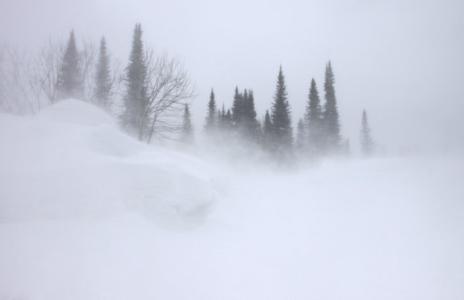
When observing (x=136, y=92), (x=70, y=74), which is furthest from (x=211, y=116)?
(x=70, y=74)

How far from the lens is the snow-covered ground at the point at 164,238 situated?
2.81m

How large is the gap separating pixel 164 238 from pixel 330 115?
23.9 meters

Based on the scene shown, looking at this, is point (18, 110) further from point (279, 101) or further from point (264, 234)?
point (279, 101)

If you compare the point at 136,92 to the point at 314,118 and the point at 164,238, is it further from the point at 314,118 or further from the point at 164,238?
the point at 314,118

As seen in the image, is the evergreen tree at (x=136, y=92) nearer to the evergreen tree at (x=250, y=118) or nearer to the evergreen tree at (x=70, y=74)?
the evergreen tree at (x=70, y=74)

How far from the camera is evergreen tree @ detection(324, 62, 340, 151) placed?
23653 millimetres

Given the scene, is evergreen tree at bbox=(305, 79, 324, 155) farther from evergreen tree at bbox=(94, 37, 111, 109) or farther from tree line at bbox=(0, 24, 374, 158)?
evergreen tree at bbox=(94, 37, 111, 109)

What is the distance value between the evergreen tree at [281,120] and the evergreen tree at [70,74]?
1601 cm

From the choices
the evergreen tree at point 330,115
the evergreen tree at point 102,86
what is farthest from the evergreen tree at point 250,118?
the evergreen tree at point 102,86

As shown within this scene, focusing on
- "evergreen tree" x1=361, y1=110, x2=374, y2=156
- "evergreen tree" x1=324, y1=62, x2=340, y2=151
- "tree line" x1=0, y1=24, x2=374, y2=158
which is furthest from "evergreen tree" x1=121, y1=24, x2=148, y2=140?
"evergreen tree" x1=361, y1=110, x2=374, y2=156

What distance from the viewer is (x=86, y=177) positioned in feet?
11.7

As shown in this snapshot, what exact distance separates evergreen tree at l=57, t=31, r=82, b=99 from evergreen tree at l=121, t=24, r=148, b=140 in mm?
3298

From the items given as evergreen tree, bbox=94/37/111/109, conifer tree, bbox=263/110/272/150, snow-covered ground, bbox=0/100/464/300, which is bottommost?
snow-covered ground, bbox=0/100/464/300

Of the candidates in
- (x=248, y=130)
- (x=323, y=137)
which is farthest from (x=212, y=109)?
(x=323, y=137)
